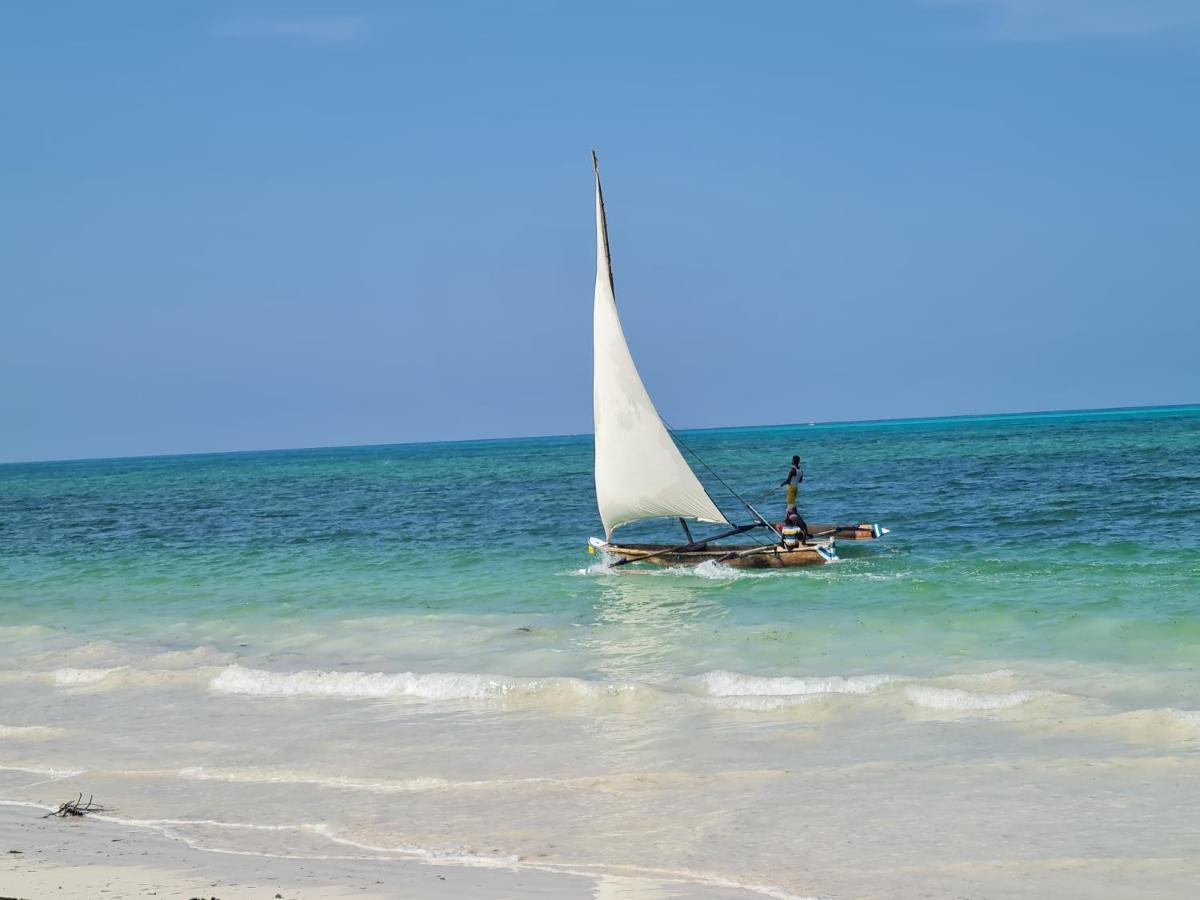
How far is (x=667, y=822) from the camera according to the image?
920 cm

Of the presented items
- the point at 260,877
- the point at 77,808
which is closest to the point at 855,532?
the point at 77,808

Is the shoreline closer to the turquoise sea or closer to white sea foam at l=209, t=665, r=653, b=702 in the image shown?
the turquoise sea

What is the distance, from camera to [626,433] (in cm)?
2269

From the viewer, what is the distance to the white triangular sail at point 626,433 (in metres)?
22.5

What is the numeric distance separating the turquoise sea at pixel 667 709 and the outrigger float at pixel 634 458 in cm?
75

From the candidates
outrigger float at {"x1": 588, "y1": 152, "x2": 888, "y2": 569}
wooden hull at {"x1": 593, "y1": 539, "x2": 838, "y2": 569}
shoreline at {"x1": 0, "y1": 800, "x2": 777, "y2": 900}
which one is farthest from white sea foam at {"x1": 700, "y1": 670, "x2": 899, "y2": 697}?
wooden hull at {"x1": 593, "y1": 539, "x2": 838, "y2": 569}

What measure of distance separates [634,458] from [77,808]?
1408cm

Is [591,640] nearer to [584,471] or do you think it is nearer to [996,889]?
[996,889]

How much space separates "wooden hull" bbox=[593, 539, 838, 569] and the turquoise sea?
0.44 meters

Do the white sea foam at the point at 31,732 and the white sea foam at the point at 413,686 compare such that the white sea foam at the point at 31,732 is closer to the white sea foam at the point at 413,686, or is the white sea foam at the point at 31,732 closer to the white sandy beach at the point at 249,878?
the white sea foam at the point at 413,686

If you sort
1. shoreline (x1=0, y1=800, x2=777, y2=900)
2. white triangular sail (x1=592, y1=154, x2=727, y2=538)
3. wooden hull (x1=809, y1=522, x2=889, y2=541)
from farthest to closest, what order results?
wooden hull (x1=809, y1=522, x2=889, y2=541) → white triangular sail (x1=592, y1=154, x2=727, y2=538) → shoreline (x1=0, y1=800, x2=777, y2=900)

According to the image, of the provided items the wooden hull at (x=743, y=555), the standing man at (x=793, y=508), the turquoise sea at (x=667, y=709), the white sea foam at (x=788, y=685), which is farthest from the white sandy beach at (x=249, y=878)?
the standing man at (x=793, y=508)

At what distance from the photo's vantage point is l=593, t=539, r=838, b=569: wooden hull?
2312 centimetres

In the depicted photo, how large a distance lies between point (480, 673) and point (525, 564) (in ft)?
36.1
